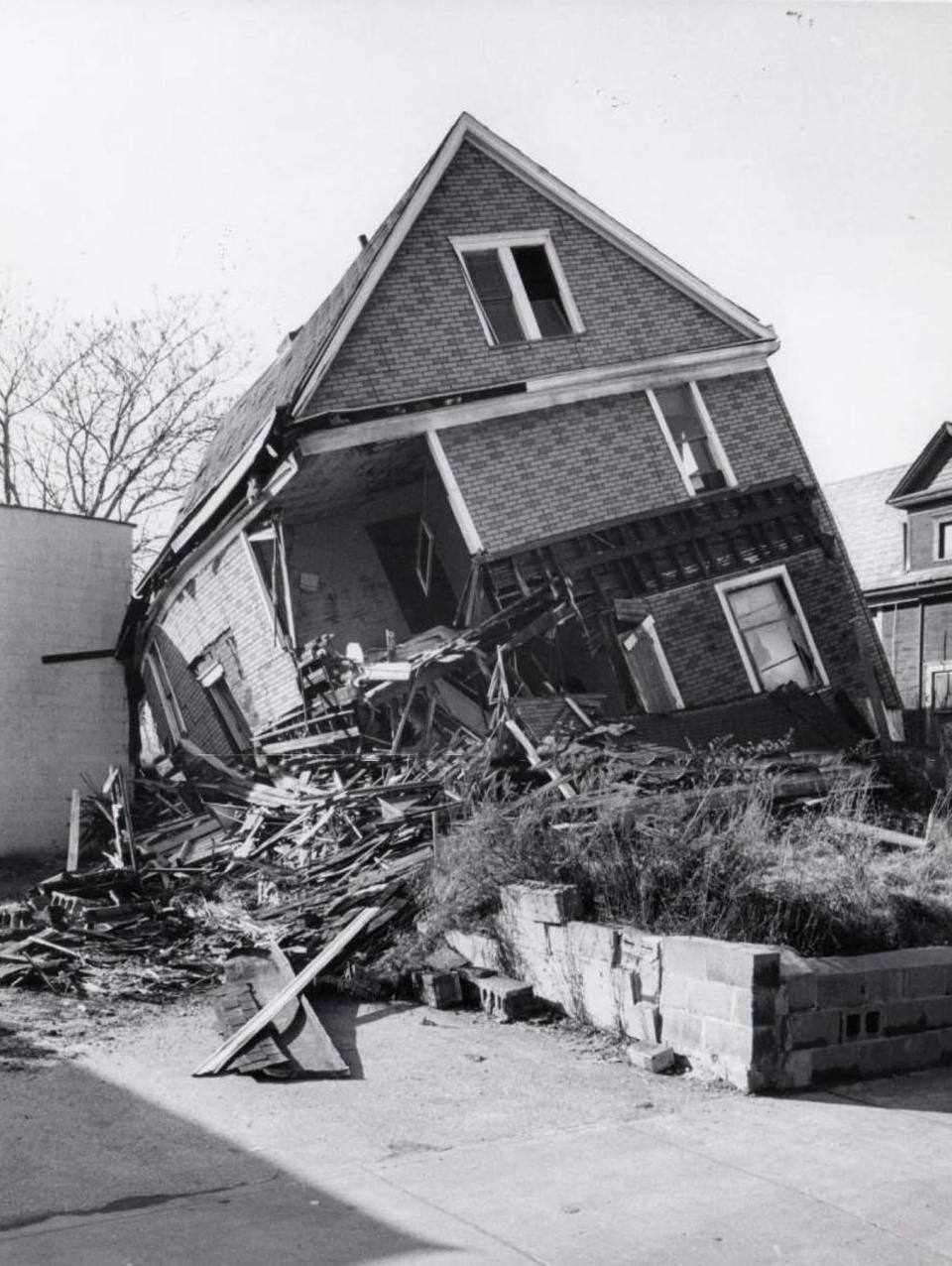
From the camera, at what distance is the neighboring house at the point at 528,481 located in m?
17.3

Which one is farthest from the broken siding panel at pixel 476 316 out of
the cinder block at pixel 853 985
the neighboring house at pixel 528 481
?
the cinder block at pixel 853 985

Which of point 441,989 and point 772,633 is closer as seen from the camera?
point 441,989

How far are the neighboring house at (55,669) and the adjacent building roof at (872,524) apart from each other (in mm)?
19533

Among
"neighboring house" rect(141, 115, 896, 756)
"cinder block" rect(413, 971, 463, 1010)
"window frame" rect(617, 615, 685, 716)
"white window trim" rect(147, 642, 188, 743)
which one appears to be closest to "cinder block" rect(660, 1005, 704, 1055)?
"cinder block" rect(413, 971, 463, 1010)

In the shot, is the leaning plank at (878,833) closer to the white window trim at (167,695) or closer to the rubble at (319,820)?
the rubble at (319,820)

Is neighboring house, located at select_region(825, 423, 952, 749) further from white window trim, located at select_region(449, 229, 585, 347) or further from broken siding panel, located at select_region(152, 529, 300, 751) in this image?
broken siding panel, located at select_region(152, 529, 300, 751)

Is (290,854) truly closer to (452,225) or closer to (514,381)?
(514,381)

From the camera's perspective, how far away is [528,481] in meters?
17.8

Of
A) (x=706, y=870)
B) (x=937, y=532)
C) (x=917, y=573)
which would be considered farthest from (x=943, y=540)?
(x=706, y=870)

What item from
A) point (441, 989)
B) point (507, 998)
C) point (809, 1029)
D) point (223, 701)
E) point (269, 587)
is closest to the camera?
point (809, 1029)

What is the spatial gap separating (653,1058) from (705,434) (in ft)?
41.9

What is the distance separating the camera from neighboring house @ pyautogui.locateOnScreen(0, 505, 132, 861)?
69.1 ft

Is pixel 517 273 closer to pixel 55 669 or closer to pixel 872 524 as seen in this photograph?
pixel 55 669

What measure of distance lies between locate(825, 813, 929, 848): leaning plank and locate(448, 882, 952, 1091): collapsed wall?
2.04m
